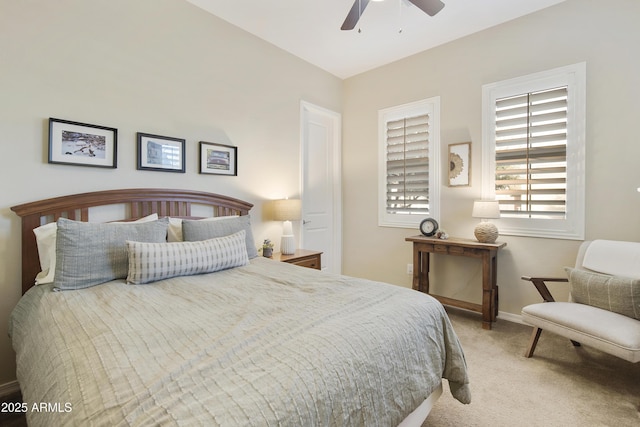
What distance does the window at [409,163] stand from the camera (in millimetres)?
3486

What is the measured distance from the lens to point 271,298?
155 centimetres

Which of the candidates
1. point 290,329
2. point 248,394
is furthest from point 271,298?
point 248,394

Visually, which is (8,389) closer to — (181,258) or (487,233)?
(181,258)

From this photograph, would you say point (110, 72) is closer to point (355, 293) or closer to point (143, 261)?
point (143, 261)

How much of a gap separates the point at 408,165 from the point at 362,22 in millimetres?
1667

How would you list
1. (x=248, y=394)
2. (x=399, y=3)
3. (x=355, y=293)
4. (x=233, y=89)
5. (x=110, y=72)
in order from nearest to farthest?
(x=248, y=394) → (x=355, y=293) → (x=110, y=72) → (x=399, y=3) → (x=233, y=89)

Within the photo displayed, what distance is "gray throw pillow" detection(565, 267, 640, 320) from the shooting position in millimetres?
1936

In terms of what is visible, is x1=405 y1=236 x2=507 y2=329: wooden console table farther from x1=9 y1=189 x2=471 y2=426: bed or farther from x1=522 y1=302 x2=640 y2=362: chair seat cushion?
x1=9 y1=189 x2=471 y2=426: bed

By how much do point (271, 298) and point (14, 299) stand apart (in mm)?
1753

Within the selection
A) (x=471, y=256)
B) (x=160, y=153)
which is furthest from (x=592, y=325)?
(x=160, y=153)

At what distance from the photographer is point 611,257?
7.38ft

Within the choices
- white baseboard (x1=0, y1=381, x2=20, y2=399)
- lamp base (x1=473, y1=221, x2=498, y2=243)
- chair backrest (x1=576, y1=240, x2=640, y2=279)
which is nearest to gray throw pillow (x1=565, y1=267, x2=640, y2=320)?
chair backrest (x1=576, y1=240, x2=640, y2=279)

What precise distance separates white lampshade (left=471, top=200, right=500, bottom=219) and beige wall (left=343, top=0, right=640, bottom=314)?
0.33 m

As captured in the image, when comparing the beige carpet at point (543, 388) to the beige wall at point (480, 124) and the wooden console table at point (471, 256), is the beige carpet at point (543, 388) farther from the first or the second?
the beige wall at point (480, 124)
